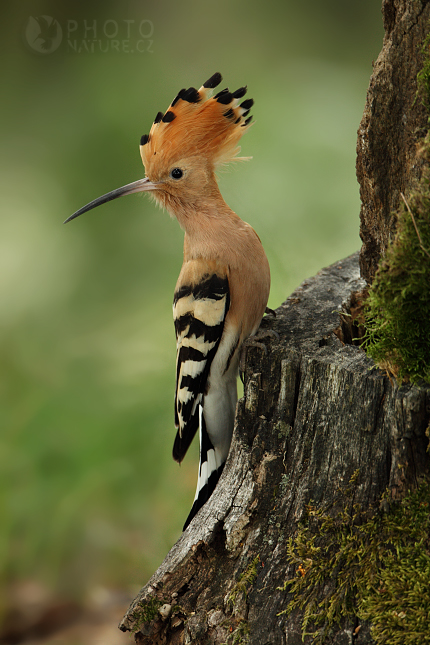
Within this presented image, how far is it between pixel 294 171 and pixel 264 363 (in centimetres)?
262

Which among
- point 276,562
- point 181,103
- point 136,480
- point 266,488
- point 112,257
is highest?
point 112,257

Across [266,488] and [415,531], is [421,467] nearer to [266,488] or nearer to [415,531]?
[415,531]

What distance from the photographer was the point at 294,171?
3.99m

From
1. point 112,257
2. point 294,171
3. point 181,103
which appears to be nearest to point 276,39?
point 294,171

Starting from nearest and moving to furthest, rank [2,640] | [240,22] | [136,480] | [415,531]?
[415,531]
[2,640]
[136,480]
[240,22]

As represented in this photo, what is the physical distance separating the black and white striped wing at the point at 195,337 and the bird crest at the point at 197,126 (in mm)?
452

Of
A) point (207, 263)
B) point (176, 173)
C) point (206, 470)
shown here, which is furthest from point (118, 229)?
point (206, 470)

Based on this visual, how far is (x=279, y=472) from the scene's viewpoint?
64.2 inches

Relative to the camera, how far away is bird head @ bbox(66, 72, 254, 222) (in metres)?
1.95

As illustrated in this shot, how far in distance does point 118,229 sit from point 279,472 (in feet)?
8.72

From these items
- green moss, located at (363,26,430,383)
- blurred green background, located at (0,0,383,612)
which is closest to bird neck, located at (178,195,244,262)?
green moss, located at (363,26,430,383)

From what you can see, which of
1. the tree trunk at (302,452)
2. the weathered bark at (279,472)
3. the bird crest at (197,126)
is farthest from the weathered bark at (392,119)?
the bird crest at (197,126)

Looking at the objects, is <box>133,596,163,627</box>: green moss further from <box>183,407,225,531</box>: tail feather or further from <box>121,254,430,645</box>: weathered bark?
<box>183,407,225,531</box>: tail feather

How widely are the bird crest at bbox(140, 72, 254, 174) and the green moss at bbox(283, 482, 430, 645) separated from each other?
4.09 ft
